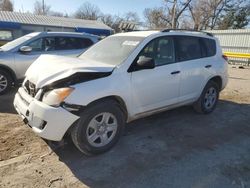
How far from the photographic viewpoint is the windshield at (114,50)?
4.28 meters

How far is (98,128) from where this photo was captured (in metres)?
3.78

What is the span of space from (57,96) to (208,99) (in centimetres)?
368

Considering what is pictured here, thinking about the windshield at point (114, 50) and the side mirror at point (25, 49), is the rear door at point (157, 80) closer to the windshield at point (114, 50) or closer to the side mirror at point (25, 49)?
the windshield at point (114, 50)

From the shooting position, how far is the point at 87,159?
3.72 metres

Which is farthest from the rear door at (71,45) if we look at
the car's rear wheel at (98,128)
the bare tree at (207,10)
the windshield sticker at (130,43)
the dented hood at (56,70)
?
the bare tree at (207,10)

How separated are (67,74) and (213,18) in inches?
1760

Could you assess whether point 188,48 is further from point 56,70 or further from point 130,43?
point 56,70

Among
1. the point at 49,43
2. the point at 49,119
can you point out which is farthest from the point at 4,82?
the point at 49,119

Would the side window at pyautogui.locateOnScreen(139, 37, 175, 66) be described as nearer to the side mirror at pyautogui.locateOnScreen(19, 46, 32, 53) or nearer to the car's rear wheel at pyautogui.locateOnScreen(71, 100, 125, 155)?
the car's rear wheel at pyautogui.locateOnScreen(71, 100, 125, 155)

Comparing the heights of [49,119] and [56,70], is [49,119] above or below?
below

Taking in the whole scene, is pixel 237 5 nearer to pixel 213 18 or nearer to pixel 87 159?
pixel 213 18

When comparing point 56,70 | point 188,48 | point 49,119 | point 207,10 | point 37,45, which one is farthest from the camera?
point 207,10

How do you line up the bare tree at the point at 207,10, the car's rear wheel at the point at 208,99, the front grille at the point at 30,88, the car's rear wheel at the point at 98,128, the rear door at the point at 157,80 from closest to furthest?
1. the car's rear wheel at the point at 98,128
2. the front grille at the point at 30,88
3. the rear door at the point at 157,80
4. the car's rear wheel at the point at 208,99
5. the bare tree at the point at 207,10

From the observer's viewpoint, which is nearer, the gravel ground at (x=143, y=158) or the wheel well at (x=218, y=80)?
the gravel ground at (x=143, y=158)
